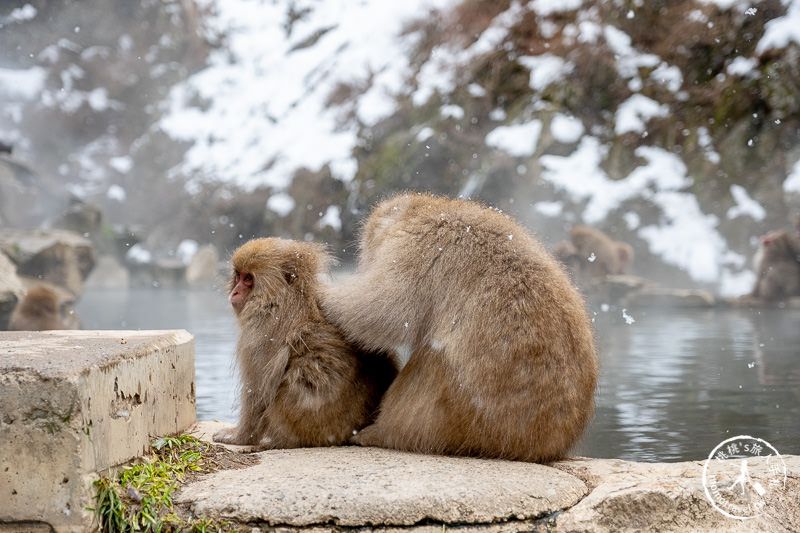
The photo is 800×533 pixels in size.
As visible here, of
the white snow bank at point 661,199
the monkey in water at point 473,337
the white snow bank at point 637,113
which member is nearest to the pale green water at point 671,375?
the monkey in water at point 473,337

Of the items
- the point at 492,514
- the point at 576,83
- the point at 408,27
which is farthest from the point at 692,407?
the point at 408,27

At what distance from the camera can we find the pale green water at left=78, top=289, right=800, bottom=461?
158 inches

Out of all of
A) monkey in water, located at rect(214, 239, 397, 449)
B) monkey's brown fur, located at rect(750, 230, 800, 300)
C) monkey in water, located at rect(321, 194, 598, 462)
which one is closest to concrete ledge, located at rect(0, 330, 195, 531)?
monkey in water, located at rect(214, 239, 397, 449)

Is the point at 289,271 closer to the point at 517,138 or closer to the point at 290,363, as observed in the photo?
the point at 290,363

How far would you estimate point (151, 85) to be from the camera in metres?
15.4

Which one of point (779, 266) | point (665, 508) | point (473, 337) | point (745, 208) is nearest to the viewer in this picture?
point (665, 508)

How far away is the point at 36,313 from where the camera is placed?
5922 millimetres

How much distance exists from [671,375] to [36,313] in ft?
15.9

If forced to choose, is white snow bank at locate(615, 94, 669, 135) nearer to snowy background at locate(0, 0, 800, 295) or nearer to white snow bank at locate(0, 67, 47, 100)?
snowy background at locate(0, 0, 800, 295)

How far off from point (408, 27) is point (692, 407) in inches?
504

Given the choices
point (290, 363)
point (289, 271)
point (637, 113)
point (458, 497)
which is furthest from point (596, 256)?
point (458, 497)

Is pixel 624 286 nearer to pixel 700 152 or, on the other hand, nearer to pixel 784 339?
pixel 784 339

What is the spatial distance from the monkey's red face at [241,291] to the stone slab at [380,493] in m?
0.75

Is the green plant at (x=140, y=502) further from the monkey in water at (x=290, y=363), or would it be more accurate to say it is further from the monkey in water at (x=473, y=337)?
the monkey in water at (x=473, y=337)
